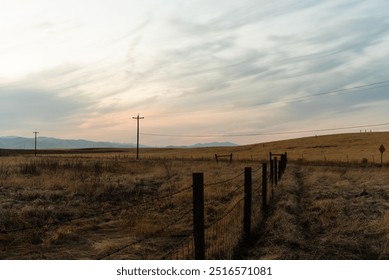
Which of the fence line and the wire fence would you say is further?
the wire fence

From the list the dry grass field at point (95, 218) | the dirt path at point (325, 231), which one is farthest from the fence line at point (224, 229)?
the dry grass field at point (95, 218)

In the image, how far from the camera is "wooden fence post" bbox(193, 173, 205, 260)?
566 cm

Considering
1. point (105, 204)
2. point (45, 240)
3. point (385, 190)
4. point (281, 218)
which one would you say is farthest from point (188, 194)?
point (385, 190)

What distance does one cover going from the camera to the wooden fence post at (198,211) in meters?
5.66

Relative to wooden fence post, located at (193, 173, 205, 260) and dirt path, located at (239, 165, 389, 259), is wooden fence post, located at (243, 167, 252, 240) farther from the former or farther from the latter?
wooden fence post, located at (193, 173, 205, 260)

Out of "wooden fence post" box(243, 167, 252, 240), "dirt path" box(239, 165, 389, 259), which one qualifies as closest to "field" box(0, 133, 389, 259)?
"dirt path" box(239, 165, 389, 259)

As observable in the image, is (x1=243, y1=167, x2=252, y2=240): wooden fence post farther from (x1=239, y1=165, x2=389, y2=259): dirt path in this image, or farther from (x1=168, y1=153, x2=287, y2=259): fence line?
(x1=239, y1=165, x2=389, y2=259): dirt path

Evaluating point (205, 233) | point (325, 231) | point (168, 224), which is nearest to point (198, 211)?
point (205, 233)

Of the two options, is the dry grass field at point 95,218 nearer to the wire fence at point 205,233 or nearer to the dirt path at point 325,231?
the wire fence at point 205,233

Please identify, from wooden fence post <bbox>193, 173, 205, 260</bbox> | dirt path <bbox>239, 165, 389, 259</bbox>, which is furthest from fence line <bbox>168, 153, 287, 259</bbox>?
dirt path <bbox>239, 165, 389, 259</bbox>

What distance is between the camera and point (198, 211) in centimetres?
576

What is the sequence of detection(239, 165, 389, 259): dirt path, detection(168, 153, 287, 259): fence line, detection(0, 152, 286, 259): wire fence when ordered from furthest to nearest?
detection(239, 165, 389, 259): dirt path, detection(0, 152, 286, 259): wire fence, detection(168, 153, 287, 259): fence line

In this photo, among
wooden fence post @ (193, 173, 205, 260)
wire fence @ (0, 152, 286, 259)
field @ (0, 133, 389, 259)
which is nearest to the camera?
wooden fence post @ (193, 173, 205, 260)

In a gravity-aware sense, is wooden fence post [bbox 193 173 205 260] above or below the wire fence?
above
